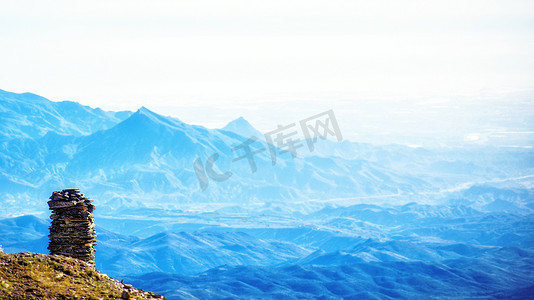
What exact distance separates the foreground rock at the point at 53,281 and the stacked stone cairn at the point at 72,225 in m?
3.16

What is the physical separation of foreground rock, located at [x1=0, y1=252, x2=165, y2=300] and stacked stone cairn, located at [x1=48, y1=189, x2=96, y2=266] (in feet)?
10.4

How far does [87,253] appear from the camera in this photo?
34.3 metres

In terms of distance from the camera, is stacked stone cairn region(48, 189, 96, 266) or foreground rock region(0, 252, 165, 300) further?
stacked stone cairn region(48, 189, 96, 266)

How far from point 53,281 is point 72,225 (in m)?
5.77

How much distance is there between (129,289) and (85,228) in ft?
16.9

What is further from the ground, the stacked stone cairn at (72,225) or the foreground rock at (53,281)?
the stacked stone cairn at (72,225)

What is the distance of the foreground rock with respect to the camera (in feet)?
89.0

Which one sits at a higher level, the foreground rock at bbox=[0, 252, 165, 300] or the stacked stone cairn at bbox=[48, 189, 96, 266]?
the stacked stone cairn at bbox=[48, 189, 96, 266]

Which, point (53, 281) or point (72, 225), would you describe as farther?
point (72, 225)

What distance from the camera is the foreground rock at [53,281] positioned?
27.1 metres

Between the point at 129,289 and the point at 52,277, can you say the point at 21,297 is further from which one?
the point at 129,289

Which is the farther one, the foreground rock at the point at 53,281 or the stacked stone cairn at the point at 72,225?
the stacked stone cairn at the point at 72,225

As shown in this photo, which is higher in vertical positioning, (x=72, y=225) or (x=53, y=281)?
(x=72, y=225)

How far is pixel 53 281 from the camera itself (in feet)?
93.0
